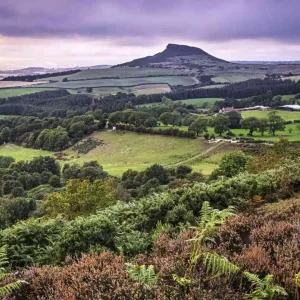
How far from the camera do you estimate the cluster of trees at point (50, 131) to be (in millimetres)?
107525

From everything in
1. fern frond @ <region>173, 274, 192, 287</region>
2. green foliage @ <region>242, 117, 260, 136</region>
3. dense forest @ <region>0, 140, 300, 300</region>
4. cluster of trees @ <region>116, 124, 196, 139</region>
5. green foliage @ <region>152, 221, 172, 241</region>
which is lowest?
cluster of trees @ <region>116, 124, 196, 139</region>

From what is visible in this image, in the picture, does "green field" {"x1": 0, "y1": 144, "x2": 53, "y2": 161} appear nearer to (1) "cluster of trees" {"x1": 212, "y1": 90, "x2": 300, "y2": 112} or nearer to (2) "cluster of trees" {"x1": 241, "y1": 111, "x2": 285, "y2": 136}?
(2) "cluster of trees" {"x1": 241, "y1": 111, "x2": 285, "y2": 136}

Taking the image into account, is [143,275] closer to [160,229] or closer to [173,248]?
[173,248]

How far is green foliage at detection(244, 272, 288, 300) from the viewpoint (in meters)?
4.64

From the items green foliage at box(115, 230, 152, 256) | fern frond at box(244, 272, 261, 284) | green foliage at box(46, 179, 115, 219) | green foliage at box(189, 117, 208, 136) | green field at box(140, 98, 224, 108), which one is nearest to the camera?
fern frond at box(244, 272, 261, 284)

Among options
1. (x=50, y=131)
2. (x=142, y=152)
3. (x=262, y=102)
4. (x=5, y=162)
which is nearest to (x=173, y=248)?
(x=142, y=152)

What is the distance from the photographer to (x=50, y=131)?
111500mm

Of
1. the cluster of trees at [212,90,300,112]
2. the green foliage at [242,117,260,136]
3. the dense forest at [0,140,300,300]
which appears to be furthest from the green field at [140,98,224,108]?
the dense forest at [0,140,300,300]

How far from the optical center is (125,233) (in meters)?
8.64

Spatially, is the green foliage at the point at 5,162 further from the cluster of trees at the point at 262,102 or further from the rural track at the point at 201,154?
the cluster of trees at the point at 262,102

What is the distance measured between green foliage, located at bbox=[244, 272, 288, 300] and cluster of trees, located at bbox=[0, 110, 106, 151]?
342 feet

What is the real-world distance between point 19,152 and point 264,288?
109 m

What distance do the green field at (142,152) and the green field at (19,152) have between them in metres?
7.75

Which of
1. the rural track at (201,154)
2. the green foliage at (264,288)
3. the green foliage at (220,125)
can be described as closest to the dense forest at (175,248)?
the green foliage at (264,288)
